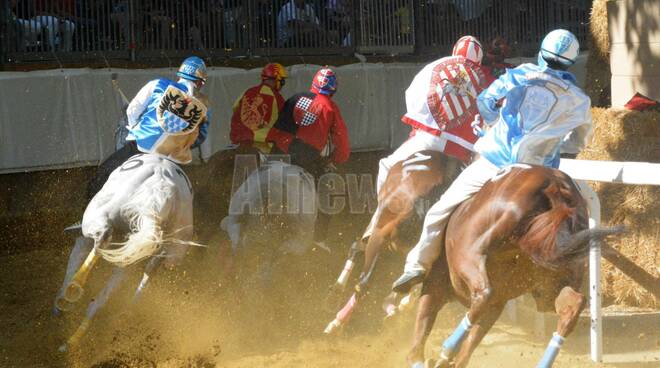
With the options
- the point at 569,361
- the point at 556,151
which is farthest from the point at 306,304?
the point at 556,151

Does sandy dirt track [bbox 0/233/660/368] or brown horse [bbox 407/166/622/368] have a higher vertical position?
brown horse [bbox 407/166/622/368]

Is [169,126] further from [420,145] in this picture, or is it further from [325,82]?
[325,82]

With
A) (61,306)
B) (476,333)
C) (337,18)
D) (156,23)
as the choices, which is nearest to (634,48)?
(476,333)

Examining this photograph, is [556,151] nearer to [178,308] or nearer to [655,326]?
[655,326]

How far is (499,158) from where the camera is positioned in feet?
19.7

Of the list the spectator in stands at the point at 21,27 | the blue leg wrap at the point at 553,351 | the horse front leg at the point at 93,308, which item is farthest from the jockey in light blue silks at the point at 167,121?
the spectator in stands at the point at 21,27

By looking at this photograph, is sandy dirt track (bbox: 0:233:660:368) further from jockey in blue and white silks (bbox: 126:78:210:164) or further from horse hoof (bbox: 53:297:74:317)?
jockey in blue and white silks (bbox: 126:78:210:164)

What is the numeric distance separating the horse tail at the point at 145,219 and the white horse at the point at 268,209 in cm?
200

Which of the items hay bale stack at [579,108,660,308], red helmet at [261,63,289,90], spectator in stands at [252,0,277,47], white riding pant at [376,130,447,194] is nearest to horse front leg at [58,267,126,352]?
white riding pant at [376,130,447,194]

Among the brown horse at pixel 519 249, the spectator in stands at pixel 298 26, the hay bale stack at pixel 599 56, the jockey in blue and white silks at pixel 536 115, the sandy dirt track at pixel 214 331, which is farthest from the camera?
the spectator in stands at pixel 298 26

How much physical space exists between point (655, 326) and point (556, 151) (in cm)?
182

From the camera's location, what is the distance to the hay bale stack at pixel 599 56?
9109mm

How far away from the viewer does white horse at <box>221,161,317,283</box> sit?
29.0ft

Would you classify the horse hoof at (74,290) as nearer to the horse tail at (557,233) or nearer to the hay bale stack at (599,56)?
the horse tail at (557,233)
